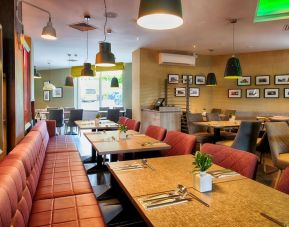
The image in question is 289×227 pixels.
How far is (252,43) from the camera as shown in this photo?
6.93 metres

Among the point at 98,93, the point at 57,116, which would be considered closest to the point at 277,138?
the point at 57,116

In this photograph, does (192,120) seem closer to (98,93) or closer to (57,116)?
(57,116)

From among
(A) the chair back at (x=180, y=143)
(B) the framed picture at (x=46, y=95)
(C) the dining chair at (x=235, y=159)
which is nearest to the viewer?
(C) the dining chair at (x=235, y=159)

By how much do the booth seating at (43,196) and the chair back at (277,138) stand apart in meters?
2.39

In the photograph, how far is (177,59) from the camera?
7.87 m

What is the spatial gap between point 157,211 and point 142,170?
0.68 metres

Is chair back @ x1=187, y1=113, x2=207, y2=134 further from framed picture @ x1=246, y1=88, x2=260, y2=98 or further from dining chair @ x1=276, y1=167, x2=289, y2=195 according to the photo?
dining chair @ x1=276, y1=167, x2=289, y2=195

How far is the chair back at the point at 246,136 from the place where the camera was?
4.03 metres

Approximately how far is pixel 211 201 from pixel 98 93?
440 inches

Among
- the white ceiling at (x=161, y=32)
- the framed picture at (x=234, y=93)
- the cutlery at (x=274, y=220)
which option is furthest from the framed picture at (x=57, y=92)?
the cutlery at (x=274, y=220)

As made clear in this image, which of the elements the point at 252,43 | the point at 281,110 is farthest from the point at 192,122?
the point at 281,110

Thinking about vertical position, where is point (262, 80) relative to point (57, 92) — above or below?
above

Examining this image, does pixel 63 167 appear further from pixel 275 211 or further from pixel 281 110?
pixel 281 110

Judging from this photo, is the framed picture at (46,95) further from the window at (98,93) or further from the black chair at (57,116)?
the black chair at (57,116)
